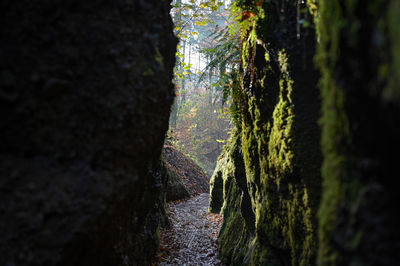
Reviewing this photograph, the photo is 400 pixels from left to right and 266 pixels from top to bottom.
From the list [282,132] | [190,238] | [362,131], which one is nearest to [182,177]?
[190,238]

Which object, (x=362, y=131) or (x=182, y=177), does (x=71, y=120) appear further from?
(x=182, y=177)

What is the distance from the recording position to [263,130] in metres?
3.90

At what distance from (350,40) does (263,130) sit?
2.67m

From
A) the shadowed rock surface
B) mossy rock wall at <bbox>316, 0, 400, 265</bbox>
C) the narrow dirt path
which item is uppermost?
mossy rock wall at <bbox>316, 0, 400, 265</bbox>

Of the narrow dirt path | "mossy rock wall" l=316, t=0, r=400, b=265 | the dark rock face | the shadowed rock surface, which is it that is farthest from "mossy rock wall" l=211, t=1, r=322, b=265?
the shadowed rock surface

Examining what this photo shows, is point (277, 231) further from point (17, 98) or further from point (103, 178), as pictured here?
point (17, 98)

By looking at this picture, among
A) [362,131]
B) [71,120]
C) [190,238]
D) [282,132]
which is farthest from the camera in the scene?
[190,238]

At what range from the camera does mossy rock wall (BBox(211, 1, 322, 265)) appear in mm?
2887

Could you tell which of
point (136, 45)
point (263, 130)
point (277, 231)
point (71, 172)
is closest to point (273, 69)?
point (263, 130)

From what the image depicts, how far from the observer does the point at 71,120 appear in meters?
2.00

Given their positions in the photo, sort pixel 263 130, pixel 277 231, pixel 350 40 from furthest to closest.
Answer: pixel 263 130
pixel 277 231
pixel 350 40

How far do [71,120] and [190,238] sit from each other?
5539 millimetres

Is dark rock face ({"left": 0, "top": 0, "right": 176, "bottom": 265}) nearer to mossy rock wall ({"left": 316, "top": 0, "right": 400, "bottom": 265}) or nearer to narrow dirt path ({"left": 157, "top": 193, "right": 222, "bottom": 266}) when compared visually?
mossy rock wall ({"left": 316, "top": 0, "right": 400, "bottom": 265})

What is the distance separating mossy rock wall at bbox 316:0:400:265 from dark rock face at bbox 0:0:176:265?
1618mm
